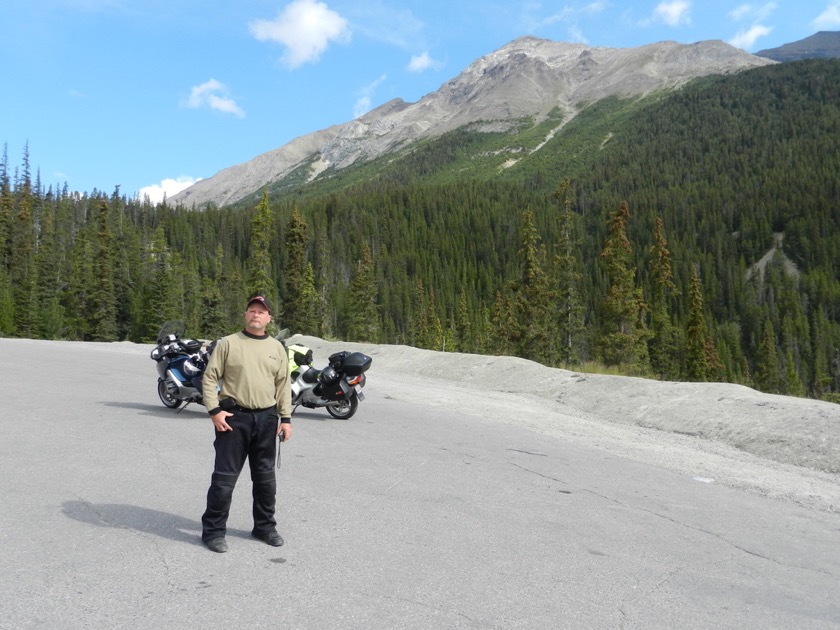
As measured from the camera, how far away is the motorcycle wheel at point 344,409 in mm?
11820

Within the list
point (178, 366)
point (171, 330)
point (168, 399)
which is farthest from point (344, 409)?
point (171, 330)

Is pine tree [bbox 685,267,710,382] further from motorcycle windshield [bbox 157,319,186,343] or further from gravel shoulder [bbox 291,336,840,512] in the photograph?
motorcycle windshield [bbox 157,319,186,343]

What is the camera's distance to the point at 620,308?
38562 mm

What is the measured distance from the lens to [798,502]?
24.6 ft

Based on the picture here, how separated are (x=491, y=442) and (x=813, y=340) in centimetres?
15135

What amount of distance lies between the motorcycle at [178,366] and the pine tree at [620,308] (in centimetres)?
3036

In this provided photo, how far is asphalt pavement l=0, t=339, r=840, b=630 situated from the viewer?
3.99 metres

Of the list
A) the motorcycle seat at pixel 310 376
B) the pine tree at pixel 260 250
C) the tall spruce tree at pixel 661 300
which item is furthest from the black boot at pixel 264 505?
the pine tree at pixel 260 250

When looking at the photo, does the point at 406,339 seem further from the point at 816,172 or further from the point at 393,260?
the point at 816,172

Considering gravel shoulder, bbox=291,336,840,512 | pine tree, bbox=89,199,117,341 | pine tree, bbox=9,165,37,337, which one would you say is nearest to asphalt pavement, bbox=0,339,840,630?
gravel shoulder, bbox=291,336,840,512

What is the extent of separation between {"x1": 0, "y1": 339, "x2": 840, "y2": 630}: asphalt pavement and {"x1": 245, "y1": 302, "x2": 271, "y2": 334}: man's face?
172 cm

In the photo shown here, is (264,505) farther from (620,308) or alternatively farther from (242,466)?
(620,308)

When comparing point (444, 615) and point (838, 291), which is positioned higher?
point (838, 291)

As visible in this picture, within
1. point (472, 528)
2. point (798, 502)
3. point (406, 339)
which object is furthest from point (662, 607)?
point (406, 339)
